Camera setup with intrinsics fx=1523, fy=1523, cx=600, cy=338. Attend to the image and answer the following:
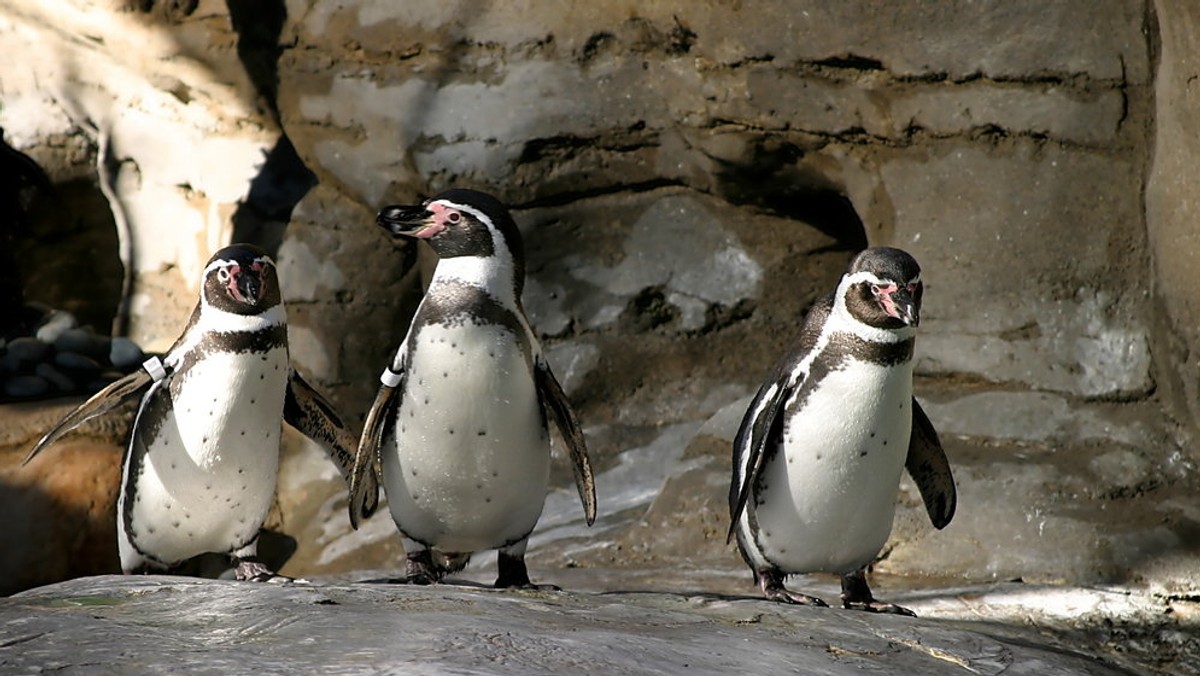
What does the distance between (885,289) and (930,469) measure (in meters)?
0.74

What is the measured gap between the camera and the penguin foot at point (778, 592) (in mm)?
3566

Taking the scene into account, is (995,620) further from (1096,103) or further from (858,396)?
(1096,103)

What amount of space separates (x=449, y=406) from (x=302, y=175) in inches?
105

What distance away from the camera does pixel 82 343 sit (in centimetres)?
611

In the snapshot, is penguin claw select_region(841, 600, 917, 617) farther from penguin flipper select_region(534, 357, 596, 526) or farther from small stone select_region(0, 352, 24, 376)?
small stone select_region(0, 352, 24, 376)

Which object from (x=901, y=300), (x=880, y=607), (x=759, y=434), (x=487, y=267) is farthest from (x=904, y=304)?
(x=487, y=267)

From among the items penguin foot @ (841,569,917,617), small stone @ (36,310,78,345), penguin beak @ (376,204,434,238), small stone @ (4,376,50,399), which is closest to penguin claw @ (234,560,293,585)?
penguin beak @ (376,204,434,238)

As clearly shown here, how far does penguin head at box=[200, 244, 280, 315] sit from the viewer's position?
3.67m

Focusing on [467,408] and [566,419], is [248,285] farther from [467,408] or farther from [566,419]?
[566,419]

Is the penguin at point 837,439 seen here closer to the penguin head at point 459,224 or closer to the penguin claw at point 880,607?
the penguin claw at point 880,607

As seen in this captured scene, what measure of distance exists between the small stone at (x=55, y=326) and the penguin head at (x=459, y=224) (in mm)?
2955

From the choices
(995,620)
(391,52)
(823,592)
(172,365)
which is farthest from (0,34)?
(995,620)

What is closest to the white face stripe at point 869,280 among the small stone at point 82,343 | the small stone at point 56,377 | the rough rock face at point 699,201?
the rough rock face at point 699,201

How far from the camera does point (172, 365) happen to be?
377cm
